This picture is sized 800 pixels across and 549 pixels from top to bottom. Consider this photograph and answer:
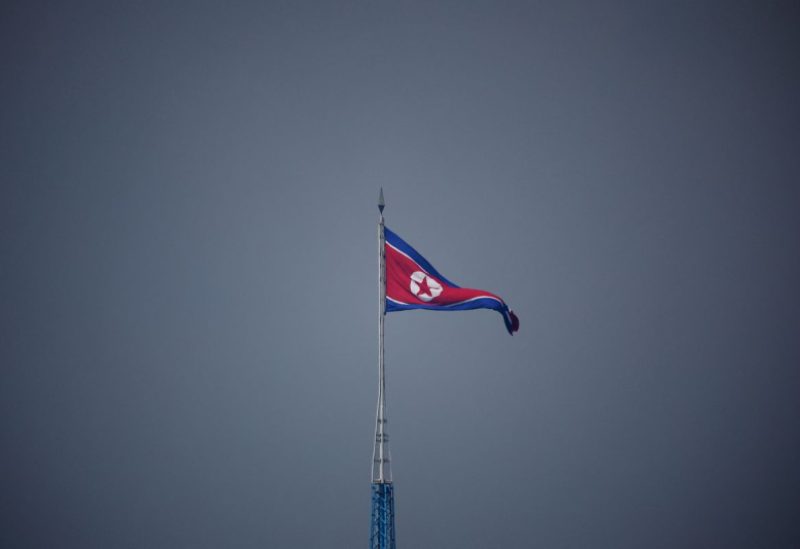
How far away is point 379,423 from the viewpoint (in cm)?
1616

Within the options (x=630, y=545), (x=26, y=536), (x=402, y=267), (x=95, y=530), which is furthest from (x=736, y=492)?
(x=402, y=267)

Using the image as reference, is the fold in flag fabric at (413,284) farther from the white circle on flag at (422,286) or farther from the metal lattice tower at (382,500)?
the metal lattice tower at (382,500)

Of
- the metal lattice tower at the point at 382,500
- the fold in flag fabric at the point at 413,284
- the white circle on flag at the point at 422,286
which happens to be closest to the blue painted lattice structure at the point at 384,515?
the metal lattice tower at the point at 382,500

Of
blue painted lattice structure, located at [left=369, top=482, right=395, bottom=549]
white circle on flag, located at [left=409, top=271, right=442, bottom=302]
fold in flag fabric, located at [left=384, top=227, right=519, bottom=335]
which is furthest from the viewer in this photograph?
white circle on flag, located at [left=409, top=271, right=442, bottom=302]

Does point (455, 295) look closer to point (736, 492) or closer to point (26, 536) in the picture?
point (26, 536)

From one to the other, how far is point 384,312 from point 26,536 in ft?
326

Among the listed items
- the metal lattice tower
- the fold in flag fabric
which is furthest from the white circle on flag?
the metal lattice tower

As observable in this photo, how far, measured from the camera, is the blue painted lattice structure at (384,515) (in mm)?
15617

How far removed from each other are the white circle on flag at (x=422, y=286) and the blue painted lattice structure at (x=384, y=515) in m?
6.72

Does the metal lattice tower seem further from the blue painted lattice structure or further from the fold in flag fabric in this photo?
the fold in flag fabric

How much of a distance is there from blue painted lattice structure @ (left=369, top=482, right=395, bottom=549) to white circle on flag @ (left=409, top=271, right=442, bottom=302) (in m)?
6.72

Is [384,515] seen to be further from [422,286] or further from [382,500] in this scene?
[422,286]

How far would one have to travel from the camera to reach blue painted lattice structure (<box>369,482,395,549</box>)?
15617mm

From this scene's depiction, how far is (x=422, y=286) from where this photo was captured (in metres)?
20.9
